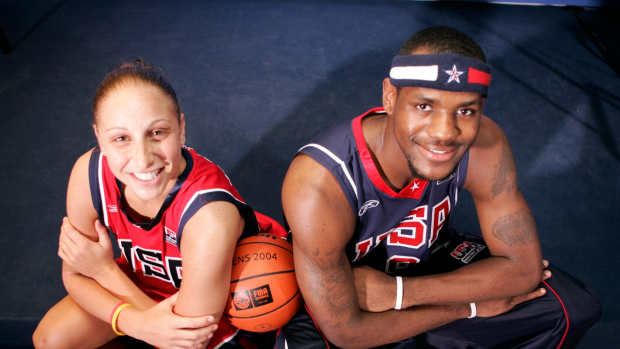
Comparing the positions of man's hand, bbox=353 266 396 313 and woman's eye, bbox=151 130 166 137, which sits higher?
woman's eye, bbox=151 130 166 137

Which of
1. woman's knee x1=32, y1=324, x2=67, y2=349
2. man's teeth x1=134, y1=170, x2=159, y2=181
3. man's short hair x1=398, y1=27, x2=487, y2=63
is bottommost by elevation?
woman's knee x1=32, y1=324, x2=67, y2=349

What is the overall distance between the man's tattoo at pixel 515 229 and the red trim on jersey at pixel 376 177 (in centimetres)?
35

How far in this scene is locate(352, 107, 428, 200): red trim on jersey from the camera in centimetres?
160

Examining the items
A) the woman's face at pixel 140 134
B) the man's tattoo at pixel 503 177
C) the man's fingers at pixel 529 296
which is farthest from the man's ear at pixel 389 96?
the man's fingers at pixel 529 296

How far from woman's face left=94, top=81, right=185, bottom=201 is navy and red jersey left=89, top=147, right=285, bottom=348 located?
10 cm

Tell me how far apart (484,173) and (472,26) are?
3.35 m

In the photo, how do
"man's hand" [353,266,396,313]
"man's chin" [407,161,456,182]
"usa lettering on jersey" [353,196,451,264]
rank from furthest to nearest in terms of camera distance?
"usa lettering on jersey" [353,196,451,264] < "man's hand" [353,266,396,313] < "man's chin" [407,161,456,182]

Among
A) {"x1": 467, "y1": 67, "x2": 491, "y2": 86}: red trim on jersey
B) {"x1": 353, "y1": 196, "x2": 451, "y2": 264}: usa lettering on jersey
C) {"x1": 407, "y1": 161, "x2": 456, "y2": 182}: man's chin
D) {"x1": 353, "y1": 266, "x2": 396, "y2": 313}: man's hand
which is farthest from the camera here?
{"x1": 353, "y1": 196, "x2": 451, "y2": 264}: usa lettering on jersey

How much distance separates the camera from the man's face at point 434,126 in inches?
57.5

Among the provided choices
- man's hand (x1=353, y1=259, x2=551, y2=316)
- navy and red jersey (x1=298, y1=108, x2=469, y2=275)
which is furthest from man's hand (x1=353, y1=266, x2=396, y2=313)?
navy and red jersey (x1=298, y1=108, x2=469, y2=275)

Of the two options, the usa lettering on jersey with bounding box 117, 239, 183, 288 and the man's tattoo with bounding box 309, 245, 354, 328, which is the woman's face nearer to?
the usa lettering on jersey with bounding box 117, 239, 183, 288

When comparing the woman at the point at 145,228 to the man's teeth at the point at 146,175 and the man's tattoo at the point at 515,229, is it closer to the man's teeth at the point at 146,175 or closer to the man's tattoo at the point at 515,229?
the man's teeth at the point at 146,175

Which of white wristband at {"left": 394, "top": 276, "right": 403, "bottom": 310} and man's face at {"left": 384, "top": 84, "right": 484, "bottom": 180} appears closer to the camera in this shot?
man's face at {"left": 384, "top": 84, "right": 484, "bottom": 180}

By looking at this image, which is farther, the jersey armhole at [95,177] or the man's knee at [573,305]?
the man's knee at [573,305]
